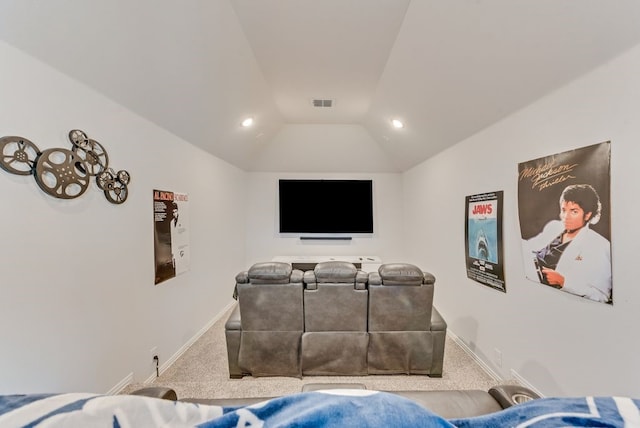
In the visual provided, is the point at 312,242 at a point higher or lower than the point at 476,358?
higher

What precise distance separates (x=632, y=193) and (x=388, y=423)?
5.73ft

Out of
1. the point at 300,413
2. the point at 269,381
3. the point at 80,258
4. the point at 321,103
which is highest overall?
the point at 321,103

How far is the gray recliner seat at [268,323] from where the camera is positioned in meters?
2.18

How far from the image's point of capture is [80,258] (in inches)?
65.6

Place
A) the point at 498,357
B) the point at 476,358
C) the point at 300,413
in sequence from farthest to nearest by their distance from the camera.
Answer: the point at 476,358 → the point at 498,357 → the point at 300,413

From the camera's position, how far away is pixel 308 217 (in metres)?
5.12

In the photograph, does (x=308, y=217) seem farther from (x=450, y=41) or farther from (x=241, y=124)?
(x=450, y=41)

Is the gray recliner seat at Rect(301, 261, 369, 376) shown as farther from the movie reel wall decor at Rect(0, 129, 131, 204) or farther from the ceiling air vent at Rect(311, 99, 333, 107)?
the ceiling air vent at Rect(311, 99, 333, 107)

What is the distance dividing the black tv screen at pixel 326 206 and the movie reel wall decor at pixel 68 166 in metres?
3.25

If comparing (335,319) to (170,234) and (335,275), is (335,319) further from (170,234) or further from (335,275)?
(170,234)

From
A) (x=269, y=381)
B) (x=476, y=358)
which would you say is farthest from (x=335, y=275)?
(x=476, y=358)

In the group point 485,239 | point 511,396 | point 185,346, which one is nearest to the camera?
point 511,396

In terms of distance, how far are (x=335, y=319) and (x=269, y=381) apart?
85 centimetres

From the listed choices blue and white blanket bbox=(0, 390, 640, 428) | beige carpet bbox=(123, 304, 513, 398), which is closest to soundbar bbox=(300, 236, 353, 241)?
beige carpet bbox=(123, 304, 513, 398)
